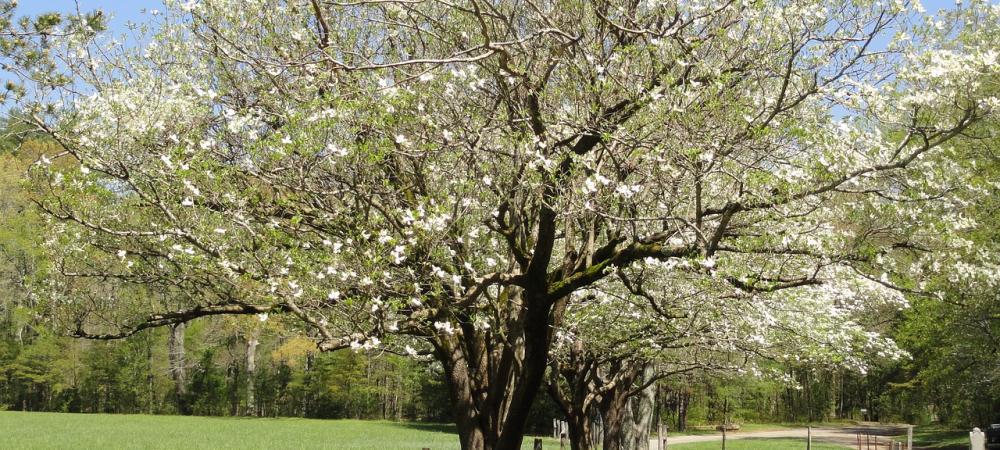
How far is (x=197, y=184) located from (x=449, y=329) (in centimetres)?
321

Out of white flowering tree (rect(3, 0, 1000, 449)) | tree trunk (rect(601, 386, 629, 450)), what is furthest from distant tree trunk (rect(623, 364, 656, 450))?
white flowering tree (rect(3, 0, 1000, 449))

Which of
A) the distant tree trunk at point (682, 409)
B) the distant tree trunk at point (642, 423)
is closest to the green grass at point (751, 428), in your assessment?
the distant tree trunk at point (682, 409)

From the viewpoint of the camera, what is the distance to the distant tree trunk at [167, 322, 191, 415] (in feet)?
168

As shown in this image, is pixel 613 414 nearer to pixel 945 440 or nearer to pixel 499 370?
pixel 499 370

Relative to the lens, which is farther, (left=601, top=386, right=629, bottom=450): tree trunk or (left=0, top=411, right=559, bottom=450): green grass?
(left=0, top=411, right=559, bottom=450): green grass

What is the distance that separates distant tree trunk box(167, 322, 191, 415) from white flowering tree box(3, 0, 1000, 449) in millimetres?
43784

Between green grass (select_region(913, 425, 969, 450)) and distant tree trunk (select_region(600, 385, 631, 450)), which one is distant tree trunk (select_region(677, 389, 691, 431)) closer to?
green grass (select_region(913, 425, 969, 450))

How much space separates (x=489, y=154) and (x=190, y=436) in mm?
26380

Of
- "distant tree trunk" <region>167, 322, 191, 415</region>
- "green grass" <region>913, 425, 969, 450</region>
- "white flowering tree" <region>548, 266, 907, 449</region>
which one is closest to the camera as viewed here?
"white flowering tree" <region>548, 266, 907, 449</region>

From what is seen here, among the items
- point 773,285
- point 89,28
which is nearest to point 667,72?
point 773,285

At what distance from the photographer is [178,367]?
166 ft

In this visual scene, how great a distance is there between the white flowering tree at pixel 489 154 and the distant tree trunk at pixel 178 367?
43.8m

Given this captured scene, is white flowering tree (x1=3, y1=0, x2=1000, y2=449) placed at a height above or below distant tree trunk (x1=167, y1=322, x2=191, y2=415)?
above

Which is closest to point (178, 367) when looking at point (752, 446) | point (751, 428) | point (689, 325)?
point (752, 446)
